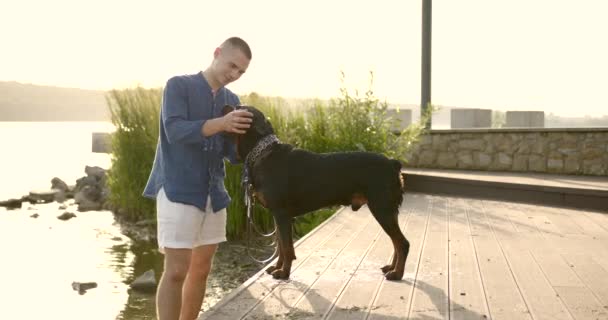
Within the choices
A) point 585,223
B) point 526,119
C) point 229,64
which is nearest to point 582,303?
point 229,64

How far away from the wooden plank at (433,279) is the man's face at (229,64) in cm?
150

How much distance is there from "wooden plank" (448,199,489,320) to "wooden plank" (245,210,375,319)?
831 millimetres

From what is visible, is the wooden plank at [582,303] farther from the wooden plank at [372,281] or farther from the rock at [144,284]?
the rock at [144,284]

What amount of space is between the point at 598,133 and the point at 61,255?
24.9 feet

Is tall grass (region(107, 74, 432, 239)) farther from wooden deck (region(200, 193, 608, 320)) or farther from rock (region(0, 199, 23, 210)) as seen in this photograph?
rock (region(0, 199, 23, 210))

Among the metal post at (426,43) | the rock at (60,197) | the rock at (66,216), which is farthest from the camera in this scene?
the rock at (60,197)


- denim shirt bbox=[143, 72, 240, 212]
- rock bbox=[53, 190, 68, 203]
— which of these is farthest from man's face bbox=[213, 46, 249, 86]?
rock bbox=[53, 190, 68, 203]

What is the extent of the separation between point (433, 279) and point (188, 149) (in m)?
2.00

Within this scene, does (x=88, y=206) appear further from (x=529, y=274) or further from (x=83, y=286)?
(x=529, y=274)

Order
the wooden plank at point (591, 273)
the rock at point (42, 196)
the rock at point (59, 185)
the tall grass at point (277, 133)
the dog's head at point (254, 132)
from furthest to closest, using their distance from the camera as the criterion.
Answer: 1. the rock at point (59, 185)
2. the rock at point (42, 196)
3. the tall grass at point (277, 133)
4. the wooden plank at point (591, 273)
5. the dog's head at point (254, 132)

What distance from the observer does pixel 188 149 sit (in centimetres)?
286

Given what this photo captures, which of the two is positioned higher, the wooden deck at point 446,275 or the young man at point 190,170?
the young man at point 190,170

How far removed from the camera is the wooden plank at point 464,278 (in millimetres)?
3443

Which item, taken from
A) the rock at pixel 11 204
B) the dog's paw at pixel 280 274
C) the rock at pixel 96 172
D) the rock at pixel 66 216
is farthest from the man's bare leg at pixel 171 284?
the rock at pixel 96 172
